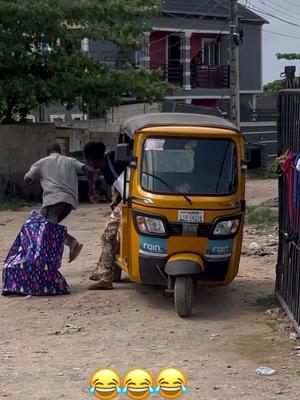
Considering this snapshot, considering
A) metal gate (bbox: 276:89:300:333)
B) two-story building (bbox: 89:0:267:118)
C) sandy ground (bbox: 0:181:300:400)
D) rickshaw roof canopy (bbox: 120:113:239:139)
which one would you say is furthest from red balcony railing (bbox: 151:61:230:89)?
metal gate (bbox: 276:89:300:333)

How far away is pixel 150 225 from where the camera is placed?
842cm

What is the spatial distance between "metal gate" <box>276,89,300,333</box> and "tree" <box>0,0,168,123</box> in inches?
479

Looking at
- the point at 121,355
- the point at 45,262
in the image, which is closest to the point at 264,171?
the point at 45,262

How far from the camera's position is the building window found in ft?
144

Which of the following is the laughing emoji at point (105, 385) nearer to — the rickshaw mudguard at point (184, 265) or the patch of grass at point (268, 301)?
the rickshaw mudguard at point (184, 265)

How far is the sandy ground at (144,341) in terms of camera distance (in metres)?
6.16

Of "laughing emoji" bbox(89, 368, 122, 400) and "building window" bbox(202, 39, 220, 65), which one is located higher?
"building window" bbox(202, 39, 220, 65)

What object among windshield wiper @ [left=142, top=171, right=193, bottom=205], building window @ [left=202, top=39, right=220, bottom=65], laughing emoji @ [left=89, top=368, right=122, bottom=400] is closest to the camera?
laughing emoji @ [left=89, top=368, right=122, bottom=400]

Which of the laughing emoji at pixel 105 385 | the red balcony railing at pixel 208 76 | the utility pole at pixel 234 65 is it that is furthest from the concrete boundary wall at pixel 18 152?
the red balcony railing at pixel 208 76

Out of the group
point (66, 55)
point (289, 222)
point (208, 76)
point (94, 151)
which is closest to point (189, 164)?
point (289, 222)

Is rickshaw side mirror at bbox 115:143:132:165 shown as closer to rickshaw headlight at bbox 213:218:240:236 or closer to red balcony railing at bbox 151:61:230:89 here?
rickshaw headlight at bbox 213:218:240:236

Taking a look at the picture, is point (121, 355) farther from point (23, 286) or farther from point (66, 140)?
point (66, 140)

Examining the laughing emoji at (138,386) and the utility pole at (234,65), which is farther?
the utility pole at (234,65)

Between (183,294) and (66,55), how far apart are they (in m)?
13.6
